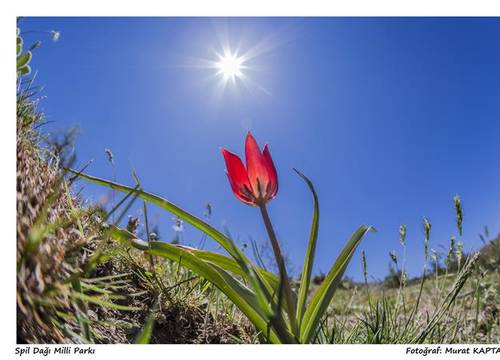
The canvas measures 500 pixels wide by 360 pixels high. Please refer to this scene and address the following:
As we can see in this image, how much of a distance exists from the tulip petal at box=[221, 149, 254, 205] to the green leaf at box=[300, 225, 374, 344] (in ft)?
0.96

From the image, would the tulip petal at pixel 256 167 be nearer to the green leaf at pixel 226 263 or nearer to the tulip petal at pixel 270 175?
the tulip petal at pixel 270 175

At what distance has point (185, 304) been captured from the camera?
160cm

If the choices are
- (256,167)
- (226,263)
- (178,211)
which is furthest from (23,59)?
(226,263)

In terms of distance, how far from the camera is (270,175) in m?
1.17

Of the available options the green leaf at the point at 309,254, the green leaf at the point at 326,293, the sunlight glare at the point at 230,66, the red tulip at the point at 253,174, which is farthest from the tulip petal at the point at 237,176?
the sunlight glare at the point at 230,66

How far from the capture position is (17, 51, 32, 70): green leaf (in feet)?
4.02

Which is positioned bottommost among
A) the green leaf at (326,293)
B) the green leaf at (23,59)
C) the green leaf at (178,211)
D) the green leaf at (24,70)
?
the green leaf at (326,293)

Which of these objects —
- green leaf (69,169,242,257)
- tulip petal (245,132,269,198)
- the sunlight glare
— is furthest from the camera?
the sunlight glare

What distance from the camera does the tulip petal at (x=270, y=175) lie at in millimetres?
1163

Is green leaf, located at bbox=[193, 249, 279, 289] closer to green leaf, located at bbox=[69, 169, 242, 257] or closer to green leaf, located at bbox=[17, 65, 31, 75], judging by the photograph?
green leaf, located at bbox=[69, 169, 242, 257]

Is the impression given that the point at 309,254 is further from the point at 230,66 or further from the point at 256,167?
the point at 230,66

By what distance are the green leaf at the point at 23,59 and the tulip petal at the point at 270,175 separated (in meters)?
0.67

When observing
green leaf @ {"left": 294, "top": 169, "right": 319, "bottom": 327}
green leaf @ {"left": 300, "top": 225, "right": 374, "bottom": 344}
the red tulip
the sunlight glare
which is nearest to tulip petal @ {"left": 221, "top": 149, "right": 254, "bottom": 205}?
the red tulip
